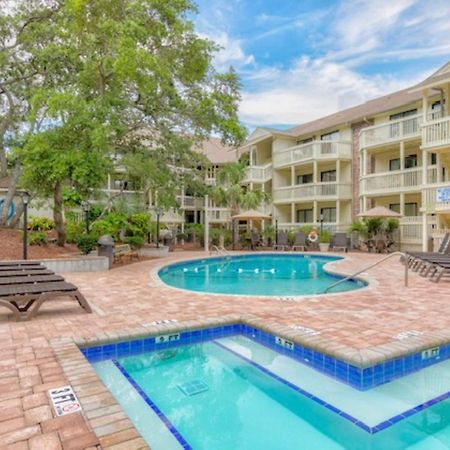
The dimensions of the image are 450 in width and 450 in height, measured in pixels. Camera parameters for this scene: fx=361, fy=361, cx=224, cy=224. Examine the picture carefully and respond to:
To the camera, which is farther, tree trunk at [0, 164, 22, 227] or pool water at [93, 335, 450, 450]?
tree trunk at [0, 164, 22, 227]

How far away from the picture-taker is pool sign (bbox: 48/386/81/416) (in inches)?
124

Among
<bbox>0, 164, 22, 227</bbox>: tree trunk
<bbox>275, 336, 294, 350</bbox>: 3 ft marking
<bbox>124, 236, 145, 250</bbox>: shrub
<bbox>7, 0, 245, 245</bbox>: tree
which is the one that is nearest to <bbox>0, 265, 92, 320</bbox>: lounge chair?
<bbox>275, 336, 294, 350</bbox>: 3 ft marking

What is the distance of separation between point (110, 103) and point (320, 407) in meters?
13.2

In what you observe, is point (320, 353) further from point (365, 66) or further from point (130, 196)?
point (365, 66)

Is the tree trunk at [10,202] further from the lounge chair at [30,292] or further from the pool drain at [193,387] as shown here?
the pool drain at [193,387]

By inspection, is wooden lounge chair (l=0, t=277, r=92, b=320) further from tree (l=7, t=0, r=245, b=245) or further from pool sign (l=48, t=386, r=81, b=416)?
tree (l=7, t=0, r=245, b=245)

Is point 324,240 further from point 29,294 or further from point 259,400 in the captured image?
point 259,400

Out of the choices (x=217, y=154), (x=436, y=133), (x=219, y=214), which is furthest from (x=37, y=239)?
(x=217, y=154)


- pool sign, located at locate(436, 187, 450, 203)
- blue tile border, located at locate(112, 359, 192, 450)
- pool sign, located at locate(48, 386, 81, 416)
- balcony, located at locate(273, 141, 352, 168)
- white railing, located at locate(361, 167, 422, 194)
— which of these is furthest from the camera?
balcony, located at locate(273, 141, 352, 168)

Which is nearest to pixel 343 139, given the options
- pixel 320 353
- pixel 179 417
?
pixel 320 353

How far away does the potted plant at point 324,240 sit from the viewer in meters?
22.8

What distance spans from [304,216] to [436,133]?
1383 centimetres

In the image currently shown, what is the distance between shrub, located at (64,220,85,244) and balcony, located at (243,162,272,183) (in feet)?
46.2

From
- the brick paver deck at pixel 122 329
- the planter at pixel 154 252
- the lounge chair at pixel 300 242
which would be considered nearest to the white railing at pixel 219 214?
the lounge chair at pixel 300 242
